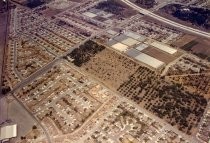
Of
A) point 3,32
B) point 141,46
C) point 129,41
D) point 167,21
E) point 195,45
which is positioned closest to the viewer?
point 195,45

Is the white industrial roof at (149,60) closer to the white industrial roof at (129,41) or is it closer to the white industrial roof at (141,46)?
the white industrial roof at (141,46)

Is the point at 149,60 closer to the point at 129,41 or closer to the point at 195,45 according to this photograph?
the point at 129,41

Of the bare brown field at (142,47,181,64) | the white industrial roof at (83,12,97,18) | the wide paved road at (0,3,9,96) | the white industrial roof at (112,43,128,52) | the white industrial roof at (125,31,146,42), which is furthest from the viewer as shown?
the white industrial roof at (83,12,97,18)

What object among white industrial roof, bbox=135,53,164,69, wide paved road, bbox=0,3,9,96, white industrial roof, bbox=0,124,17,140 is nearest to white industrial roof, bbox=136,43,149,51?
white industrial roof, bbox=135,53,164,69

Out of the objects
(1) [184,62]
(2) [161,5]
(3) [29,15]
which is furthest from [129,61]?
(3) [29,15]

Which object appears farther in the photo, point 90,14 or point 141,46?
point 90,14

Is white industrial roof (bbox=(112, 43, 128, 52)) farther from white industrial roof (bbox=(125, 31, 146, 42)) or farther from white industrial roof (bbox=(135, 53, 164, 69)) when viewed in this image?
white industrial roof (bbox=(125, 31, 146, 42))

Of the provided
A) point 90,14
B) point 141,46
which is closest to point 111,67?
point 141,46
